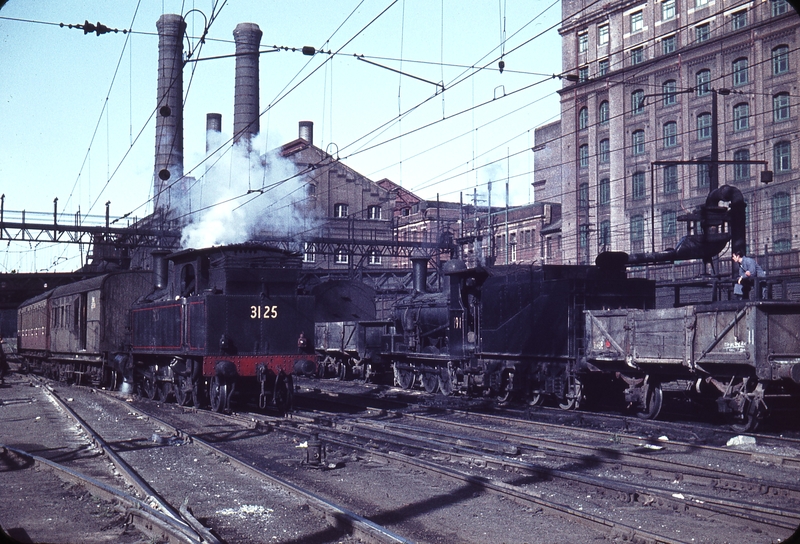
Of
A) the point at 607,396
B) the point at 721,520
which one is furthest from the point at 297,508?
the point at 607,396

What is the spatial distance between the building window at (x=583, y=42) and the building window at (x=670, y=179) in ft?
38.0

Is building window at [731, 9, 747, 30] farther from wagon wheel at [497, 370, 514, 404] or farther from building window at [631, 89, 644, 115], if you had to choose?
wagon wheel at [497, 370, 514, 404]

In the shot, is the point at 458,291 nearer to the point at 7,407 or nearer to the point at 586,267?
the point at 586,267

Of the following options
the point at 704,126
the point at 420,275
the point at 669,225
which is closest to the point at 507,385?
the point at 420,275

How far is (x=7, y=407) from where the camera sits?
2008cm

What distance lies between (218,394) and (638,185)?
36761mm

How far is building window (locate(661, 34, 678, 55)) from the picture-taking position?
46094mm

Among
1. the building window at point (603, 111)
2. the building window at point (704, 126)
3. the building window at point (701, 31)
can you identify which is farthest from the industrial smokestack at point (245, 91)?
the building window at point (704, 126)

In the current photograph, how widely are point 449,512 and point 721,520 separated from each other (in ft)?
8.46

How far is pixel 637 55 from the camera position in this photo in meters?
48.6

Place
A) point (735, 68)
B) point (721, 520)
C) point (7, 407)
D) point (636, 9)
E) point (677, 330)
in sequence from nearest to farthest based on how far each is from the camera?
1. point (721, 520)
2. point (677, 330)
3. point (7, 407)
4. point (735, 68)
5. point (636, 9)

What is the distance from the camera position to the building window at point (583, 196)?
50.4 m

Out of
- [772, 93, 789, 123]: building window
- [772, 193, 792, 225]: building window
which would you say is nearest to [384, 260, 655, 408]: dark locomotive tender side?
[772, 193, 792, 225]: building window

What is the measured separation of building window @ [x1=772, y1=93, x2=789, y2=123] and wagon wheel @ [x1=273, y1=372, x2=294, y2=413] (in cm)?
3213
